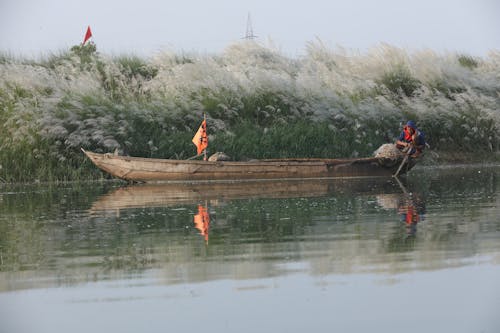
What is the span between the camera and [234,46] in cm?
3356

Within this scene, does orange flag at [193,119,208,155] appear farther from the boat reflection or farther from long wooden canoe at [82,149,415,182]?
the boat reflection

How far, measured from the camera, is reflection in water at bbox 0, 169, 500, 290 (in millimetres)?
10469

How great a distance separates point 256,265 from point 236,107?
1767 centimetres

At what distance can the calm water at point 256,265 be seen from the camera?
817cm

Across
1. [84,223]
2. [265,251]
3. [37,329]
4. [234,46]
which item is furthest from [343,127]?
[37,329]

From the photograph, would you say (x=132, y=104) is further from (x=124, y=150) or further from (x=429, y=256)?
(x=429, y=256)

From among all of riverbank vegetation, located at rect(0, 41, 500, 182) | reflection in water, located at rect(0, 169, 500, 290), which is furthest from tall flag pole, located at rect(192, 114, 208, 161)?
reflection in water, located at rect(0, 169, 500, 290)

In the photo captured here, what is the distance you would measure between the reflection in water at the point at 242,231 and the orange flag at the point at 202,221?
0.06 feet

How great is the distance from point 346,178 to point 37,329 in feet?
56.3

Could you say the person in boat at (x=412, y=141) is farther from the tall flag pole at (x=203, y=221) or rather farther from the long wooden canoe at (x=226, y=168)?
the tall flag pole at (x=203, y=221)

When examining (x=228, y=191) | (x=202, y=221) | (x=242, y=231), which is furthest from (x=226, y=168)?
(x=242, y=231)

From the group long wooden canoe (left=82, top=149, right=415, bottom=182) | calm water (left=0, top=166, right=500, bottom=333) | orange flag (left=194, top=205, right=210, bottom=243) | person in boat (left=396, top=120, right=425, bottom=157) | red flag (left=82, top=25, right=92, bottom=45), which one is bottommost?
calm water (left=0, top=166, right=500, bottom=333)

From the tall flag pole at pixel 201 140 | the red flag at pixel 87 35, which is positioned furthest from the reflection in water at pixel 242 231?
the red flag at pixel 87 35

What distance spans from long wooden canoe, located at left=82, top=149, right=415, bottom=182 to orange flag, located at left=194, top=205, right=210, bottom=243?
7.01 m
